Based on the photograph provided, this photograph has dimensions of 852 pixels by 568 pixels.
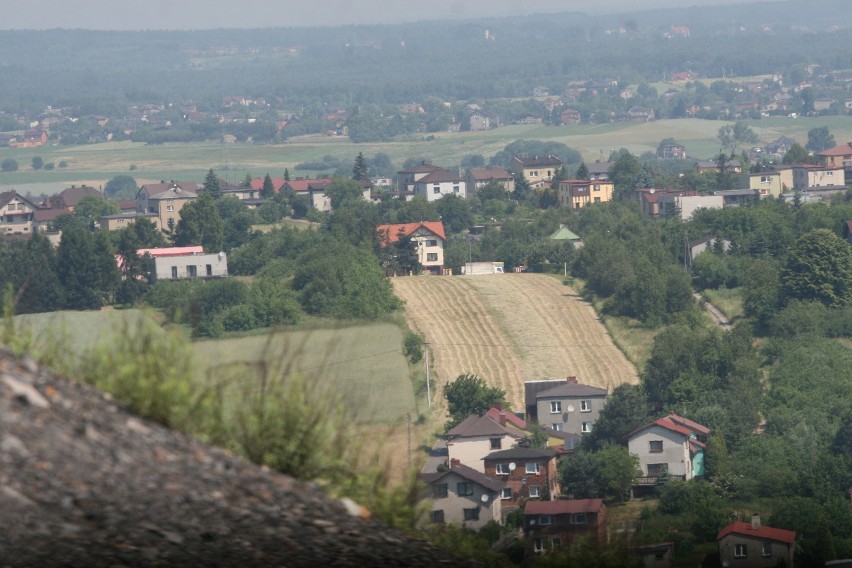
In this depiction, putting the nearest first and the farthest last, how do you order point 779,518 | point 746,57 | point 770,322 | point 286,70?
1. point 779,518
2. point 770,322
3. point 746,57
4. point 286,70

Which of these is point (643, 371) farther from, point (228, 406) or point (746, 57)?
point (746, 57)

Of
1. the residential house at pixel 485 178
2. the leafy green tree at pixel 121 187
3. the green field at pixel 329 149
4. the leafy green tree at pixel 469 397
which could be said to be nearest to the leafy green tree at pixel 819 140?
the green field at pixel 329 149

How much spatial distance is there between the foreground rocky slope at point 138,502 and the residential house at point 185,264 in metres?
22.7

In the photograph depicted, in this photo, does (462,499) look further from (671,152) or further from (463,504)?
(671,152)

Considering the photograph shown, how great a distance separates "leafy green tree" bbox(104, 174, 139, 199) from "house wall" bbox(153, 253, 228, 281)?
3105cm

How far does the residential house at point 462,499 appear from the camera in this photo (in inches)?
104

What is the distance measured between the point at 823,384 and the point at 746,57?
4803 inches

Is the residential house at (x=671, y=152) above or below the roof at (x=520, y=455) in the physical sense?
above

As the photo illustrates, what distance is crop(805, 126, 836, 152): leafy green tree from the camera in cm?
Result: 7144

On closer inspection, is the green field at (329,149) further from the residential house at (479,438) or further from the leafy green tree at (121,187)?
the residential house at (479,438)

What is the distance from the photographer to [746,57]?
134875 millimetres

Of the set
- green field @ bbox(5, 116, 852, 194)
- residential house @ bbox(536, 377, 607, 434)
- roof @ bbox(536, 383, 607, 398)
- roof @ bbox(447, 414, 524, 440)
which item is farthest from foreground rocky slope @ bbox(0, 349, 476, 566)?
green field @ bbox(5, 116, 852, 194)

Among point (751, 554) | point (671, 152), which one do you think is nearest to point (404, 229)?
point (751, 554)

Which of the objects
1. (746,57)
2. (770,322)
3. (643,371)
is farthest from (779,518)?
(746,57)
